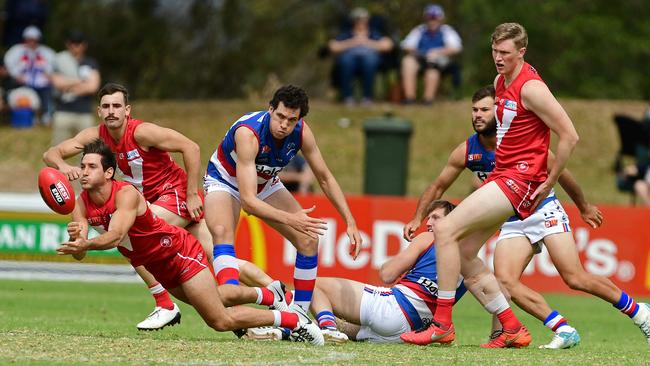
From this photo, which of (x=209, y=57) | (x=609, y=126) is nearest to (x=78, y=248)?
(x=609, y=126)

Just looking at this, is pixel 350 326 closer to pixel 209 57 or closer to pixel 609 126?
pixel 609 126

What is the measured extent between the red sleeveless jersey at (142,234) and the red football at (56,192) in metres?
0.31

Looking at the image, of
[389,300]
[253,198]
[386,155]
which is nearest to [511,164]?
[389,300]

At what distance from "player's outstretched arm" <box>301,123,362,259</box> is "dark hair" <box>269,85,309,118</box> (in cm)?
33

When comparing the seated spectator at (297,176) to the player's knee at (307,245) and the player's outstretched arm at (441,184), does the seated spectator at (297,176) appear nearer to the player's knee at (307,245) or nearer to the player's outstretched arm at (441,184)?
the player's outstretched arm at (441,184)

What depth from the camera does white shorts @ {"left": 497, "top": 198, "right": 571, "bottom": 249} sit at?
34.6 feet

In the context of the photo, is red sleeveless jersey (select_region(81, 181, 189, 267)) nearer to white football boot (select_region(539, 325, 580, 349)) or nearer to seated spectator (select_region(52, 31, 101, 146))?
white football boot (select_region(539, 325, 580, 349))

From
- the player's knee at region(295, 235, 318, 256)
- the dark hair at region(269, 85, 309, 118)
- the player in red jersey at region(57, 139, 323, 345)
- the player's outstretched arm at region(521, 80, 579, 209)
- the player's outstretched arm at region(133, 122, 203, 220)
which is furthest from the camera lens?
the player's outstretched arm at region(133, 122, 203, 220)

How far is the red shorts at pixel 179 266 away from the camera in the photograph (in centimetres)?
976

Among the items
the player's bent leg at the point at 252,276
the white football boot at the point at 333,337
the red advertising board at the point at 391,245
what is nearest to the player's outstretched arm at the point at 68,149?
the player's bent leg at the point at 252,276

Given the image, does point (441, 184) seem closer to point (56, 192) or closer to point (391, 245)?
point (56, 192)

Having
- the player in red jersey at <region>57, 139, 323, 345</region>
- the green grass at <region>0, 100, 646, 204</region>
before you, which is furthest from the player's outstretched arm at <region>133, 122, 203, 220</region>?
the green grass at <region>0, 100, 646, 204</region>

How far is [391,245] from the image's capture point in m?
18.0

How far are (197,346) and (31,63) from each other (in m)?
15.5
